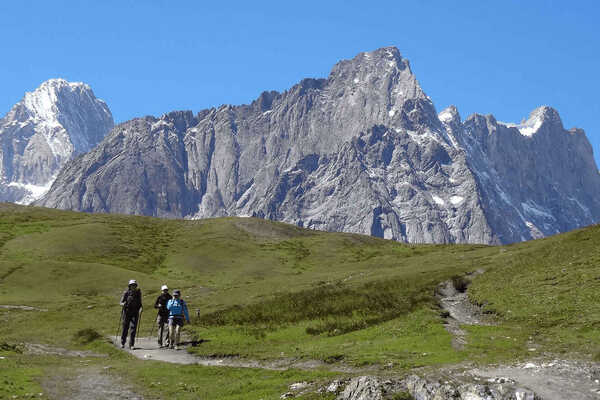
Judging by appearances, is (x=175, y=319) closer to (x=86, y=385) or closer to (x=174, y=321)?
(x=174, y=321)

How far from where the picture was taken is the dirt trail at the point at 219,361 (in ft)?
102

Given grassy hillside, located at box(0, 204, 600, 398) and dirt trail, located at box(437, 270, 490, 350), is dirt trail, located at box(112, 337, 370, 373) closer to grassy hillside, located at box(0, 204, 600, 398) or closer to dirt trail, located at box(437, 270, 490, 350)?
grassy hillside, located at box(0, 204, 600, 398)

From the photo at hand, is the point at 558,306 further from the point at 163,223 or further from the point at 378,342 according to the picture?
the point at 163,223

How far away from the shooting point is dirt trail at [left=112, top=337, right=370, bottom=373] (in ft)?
102

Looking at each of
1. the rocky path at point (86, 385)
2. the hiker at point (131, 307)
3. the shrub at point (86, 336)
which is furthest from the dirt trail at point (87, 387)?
the shrub at point (86, 336)

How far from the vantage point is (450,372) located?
988 inches

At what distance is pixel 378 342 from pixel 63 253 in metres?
81.2

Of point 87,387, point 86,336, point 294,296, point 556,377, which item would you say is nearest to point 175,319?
point 86,336

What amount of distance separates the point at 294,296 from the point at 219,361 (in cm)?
2582

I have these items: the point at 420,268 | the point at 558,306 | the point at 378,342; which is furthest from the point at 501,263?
the point at 378,342

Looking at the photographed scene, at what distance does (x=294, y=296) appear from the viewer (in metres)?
61.2

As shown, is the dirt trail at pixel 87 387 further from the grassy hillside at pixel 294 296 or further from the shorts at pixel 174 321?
the shorts at pixel 174 321

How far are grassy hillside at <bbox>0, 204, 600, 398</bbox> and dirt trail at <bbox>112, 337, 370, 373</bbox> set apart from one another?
0.88 metres

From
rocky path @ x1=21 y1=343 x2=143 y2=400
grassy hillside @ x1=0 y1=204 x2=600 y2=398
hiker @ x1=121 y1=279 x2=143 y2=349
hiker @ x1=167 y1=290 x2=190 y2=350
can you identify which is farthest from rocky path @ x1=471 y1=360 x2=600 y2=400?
hiker @ x1=121 y1=279 x2=143 y2=349
